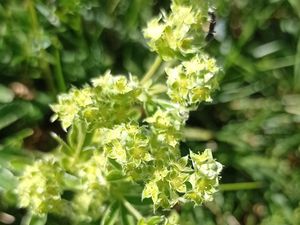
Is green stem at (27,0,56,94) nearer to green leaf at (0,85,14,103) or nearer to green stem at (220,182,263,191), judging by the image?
green leaf at (0,85,14,103)

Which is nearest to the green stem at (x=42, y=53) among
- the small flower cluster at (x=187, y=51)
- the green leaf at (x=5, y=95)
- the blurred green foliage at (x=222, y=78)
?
the blurred green foliage at (x=222, y=78)

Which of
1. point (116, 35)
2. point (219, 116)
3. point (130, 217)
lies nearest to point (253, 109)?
point (219, 116)

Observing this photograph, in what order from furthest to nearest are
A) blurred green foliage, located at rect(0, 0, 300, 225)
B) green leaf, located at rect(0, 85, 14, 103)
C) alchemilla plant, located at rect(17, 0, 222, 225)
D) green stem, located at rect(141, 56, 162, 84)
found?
1. blurred green foliage, located at rect(0, 0, 300, 225)
2. green leaf, located at rect(0, 85, 14, 103)
3. green stem, located at rect(141, 56, 162, 84)
4. alchemilla plant, located at rect(17, 0, 222, 225)

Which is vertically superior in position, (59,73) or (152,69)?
(59,73)

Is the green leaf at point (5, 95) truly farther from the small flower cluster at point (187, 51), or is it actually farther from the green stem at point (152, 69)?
the small flower cluster at point (187, 51)

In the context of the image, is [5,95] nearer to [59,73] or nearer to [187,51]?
[59,73]

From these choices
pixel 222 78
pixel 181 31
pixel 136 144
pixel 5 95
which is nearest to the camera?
pixel 136 144

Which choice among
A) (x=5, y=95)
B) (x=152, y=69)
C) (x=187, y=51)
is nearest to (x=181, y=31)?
(x=187, y=51)

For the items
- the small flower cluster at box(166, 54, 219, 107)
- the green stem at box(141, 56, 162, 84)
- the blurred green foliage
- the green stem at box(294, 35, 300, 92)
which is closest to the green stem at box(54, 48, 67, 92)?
the blurred green foliage
